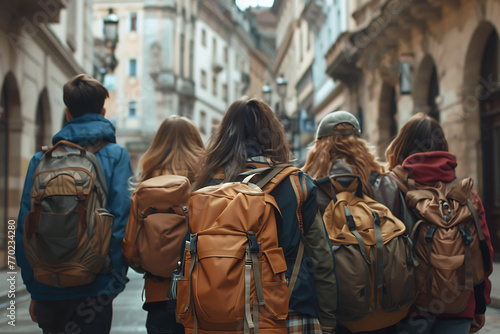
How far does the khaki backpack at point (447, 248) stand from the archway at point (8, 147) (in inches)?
434

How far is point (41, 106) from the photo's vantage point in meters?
15.6

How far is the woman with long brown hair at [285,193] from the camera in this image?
2.47 meters

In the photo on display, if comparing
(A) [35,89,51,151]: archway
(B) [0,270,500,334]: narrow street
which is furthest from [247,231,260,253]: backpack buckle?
(A) [35,89,51,151]: archway

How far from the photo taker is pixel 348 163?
3.39m

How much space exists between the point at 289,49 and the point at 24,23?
3608 cm

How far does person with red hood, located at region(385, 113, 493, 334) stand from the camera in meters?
3.19

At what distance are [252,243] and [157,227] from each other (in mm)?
1071

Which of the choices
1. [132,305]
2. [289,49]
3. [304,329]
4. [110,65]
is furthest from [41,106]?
[289,49]

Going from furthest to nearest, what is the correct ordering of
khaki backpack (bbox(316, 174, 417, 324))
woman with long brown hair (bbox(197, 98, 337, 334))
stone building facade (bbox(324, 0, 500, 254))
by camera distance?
stone building facade (bbox(324, 0, 500, 254)) → khaki backpack (bbox(316, 174, 417, 324)) → woman with long brown hair (bbox(197, 98, 337, 334))

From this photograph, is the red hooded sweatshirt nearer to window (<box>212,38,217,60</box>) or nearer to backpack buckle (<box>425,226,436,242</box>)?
backpack buckle (<box>425,226,436,242</box>)

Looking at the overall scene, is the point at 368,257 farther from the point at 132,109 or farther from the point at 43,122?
the point at 132,109

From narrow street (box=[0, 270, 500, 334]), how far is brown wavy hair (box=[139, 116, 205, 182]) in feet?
9.78

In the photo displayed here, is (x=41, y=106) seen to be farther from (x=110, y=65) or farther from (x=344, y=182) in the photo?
(x=344, y=182)

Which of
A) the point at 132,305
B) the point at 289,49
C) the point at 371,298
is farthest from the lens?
the point at 289,49
